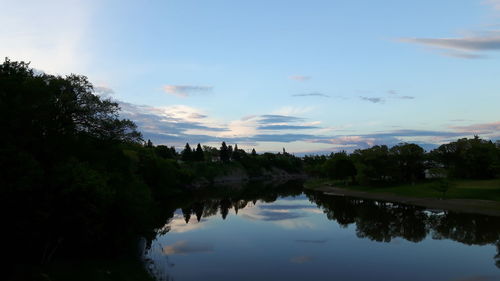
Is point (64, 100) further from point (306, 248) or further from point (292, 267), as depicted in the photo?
point (306, 248)

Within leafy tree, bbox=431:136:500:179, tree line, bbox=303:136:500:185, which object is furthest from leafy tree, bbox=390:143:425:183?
leafy tree, bbox=431:136:500:179

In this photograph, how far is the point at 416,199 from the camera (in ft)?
310

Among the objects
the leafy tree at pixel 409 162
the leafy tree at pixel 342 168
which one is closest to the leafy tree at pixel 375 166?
the leafy tree at pixel 409 162

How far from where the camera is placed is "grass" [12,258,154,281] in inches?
1081

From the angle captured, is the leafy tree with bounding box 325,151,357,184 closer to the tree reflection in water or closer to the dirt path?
the dirt path

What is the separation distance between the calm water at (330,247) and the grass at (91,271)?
2.62 meters

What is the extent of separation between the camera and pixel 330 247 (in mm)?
46812

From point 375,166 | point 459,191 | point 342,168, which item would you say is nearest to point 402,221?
point 459,191

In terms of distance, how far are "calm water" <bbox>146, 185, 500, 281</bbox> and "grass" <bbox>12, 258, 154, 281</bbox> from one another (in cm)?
262

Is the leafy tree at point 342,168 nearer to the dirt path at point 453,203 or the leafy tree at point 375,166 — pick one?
the leafy tree at point 375,166

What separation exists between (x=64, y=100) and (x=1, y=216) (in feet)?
37.0

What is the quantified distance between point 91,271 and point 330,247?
92.9ft

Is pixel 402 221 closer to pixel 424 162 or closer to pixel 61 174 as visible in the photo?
pixel 61 174

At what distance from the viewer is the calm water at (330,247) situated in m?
35.3
